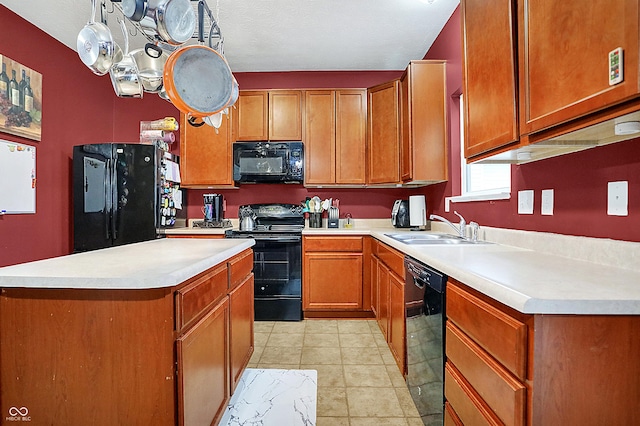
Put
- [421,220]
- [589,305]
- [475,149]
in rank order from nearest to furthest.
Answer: [589,305] < [475,149] < [421,220]

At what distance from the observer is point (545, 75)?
1083mm

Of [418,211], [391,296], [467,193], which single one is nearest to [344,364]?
[391,296]

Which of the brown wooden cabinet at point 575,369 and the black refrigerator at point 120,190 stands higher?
the black refrigerator at point 120,190

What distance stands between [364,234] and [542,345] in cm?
236

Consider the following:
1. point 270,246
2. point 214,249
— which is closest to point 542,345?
point 214,249

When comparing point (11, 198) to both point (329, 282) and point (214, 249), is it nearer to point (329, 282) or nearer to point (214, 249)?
point (214, 249)

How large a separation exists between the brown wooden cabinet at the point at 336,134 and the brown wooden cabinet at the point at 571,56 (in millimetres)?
2266

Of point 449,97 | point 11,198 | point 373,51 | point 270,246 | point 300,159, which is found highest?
point 373,51

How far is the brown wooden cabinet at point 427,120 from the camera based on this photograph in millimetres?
2750

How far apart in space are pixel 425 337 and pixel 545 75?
1180 millimetres

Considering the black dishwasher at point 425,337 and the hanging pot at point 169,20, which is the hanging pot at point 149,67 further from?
the black dishwasher at point 425,337

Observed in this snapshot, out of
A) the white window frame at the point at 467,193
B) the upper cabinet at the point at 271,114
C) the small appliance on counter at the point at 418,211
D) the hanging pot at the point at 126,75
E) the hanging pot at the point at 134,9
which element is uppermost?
the upper cabinet at the point at 271,114

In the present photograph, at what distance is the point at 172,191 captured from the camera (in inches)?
133


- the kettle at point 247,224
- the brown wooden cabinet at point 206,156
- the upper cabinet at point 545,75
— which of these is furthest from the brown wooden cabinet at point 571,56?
the brown wooden cabinet at point 206,156
